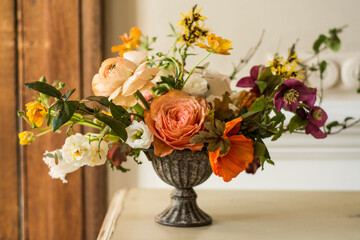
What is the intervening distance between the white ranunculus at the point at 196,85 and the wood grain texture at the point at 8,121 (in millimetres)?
754

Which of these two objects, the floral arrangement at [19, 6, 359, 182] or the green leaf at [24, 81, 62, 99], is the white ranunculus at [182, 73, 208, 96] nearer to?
the floral arrangement at [19, 6, 359, 182]

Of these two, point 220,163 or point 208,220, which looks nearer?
point 220,163

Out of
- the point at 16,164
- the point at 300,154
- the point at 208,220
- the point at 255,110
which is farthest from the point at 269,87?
the point at 16,164

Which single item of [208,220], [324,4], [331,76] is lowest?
[208,220]

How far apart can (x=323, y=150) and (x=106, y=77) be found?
92 cm

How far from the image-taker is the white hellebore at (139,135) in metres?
0.75

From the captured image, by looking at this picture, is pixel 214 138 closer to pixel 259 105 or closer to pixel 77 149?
pixel 259 105

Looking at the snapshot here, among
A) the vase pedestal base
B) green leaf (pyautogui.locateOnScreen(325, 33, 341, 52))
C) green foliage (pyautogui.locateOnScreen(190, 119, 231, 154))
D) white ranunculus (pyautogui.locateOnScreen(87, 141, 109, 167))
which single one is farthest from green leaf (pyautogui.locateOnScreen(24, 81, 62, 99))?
green leaf (pyautogui.locateOnScreen(325, 33, 341, 52))

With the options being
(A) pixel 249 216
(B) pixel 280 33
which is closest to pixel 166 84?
(A) pixel 249 216

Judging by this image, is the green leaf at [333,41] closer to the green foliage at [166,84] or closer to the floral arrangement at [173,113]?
the floral arrangement at [173,113]

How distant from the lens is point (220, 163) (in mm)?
746

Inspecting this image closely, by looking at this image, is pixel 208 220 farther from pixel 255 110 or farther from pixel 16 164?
pixel 16 164

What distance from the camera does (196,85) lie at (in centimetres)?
81

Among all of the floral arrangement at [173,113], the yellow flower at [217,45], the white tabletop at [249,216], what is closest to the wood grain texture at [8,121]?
the white tabletop at [249,216]
